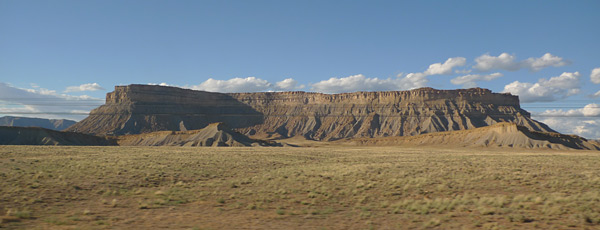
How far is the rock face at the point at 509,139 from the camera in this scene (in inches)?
3775

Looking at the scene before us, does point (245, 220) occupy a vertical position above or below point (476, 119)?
below

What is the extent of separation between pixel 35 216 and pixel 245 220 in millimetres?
6787

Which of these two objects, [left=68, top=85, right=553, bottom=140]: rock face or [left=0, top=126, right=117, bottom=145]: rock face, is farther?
[left=68, top=85, right=553, bottom=140]: rock face

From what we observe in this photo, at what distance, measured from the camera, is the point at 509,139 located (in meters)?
99.6

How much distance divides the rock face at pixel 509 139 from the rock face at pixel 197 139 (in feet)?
185

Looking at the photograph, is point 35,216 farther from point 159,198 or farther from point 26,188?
point 26,188

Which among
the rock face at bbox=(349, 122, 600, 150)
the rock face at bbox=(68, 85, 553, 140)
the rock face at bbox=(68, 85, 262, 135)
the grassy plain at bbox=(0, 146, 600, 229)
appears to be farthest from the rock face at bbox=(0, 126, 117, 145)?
the rock face at bbox=(349, 122, 600, 150)

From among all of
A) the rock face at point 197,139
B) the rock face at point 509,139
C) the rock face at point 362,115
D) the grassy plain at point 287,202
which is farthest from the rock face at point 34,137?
the rock face at point 509,139

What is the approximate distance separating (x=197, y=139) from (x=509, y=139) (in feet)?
270

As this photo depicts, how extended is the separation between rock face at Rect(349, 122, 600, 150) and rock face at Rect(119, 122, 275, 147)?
56.4m

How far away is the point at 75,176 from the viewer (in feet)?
73.1

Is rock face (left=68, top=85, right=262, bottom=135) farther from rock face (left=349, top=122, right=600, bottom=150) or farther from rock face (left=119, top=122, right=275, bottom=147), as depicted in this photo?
rock face (left=349, top=122, right=600, bottom=150)

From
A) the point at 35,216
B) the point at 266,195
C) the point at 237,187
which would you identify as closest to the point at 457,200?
the point at 266,195

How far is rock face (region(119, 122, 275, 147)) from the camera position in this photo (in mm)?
99188
